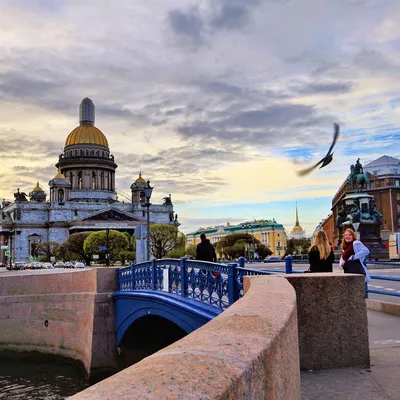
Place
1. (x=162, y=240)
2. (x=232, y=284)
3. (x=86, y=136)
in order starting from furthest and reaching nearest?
(x=86, y=136)
(x=162, y=240)
(x=232, y=284)

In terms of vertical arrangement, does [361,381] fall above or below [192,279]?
below

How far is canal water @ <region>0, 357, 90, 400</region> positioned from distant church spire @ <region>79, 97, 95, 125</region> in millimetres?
99964

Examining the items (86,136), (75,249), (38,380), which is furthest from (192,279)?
(86,136)

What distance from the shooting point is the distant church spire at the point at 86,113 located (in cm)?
11707

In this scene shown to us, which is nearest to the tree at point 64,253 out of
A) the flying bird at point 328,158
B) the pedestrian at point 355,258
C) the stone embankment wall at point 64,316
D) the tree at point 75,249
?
the tree at point 75,249

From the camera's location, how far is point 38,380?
59.7 feet

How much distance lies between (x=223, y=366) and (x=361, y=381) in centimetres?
416

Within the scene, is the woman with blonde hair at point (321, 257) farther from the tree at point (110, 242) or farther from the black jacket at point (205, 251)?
the tree at point (110, 242)

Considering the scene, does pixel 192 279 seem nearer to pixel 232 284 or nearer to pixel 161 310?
pixel 161 310

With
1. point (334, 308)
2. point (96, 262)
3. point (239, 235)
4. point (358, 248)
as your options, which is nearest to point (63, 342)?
point (358, 248)

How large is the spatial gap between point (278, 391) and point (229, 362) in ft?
2.87

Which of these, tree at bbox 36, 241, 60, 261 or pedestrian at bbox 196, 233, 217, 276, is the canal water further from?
tree at bbox 36, 241, 60, 261

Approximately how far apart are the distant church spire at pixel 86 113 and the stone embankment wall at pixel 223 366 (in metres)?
117

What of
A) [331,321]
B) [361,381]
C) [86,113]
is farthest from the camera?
[86,113]
